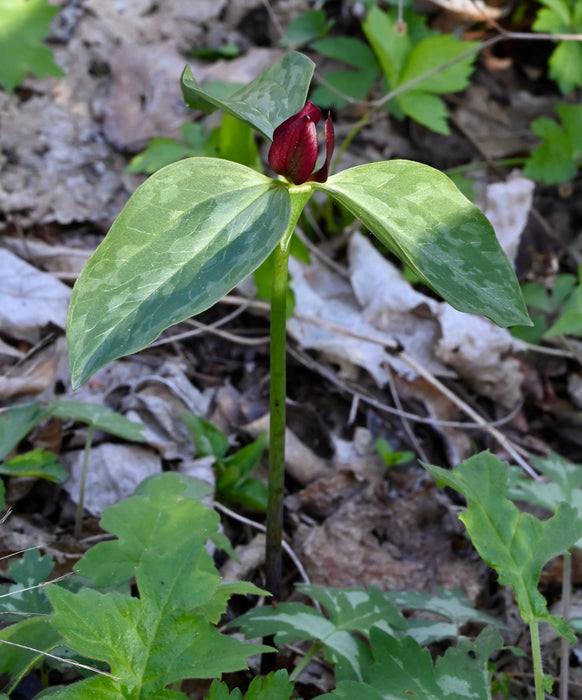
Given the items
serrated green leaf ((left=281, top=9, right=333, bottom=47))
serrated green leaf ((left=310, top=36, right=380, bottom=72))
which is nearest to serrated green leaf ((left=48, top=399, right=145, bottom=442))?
serrated green leaf ((left=310, top=36, right=380, bottom=72))

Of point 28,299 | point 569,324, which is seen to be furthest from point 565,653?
point 28,299

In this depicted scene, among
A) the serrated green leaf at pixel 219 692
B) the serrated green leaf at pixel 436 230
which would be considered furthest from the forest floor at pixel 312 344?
the serrated green leaf at pixel 436 230

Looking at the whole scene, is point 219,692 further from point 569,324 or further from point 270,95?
point 569,324

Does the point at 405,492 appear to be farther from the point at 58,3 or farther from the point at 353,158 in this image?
the point at 58,3

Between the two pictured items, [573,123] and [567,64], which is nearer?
[567,64]

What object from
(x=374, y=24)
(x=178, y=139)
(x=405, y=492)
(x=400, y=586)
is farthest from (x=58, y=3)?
(x=400, y=586)
